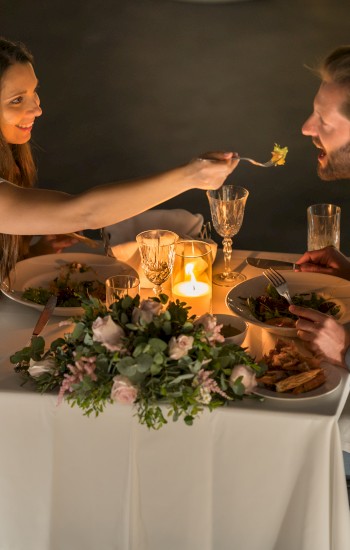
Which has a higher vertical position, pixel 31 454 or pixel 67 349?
pixel 67 349

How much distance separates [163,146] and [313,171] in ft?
3.12

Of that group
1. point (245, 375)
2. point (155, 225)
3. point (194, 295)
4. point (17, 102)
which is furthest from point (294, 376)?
point (17, 102)

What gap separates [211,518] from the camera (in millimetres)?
2061

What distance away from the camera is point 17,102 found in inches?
115

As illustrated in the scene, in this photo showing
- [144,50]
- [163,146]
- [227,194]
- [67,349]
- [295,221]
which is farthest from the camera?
[144,50]

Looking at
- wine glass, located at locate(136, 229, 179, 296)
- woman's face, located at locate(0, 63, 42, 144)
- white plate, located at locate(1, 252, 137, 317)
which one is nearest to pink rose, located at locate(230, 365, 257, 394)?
wine glass, located at locate(136, 229, 179, 296)

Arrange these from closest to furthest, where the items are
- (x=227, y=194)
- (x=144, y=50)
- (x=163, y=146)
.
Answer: (x=227, y=194) < (x=163, y=146) < (x=144, y=50)

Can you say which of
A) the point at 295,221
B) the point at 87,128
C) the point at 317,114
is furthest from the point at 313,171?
the point at 317,114

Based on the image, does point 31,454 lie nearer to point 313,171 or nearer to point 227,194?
point 227,194

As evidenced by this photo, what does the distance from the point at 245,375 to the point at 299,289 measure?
1.93 feet

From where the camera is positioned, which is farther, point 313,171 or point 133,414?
point 313,171

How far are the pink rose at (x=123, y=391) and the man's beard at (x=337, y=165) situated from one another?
1260 millimetres

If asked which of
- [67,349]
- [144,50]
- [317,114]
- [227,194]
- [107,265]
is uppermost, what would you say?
[144,50]

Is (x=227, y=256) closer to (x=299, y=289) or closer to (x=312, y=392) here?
(x=299, y=289)
